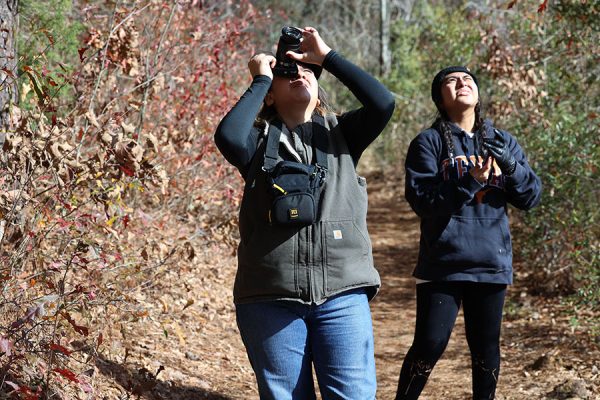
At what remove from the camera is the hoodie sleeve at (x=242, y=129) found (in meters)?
2.99

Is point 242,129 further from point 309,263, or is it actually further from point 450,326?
point 450,326

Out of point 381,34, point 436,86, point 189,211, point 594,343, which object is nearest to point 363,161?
point 381,34

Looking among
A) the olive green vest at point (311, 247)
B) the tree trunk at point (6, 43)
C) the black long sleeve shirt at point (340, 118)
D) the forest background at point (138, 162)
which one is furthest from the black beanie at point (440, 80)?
the tree trunk at point (6, 43)

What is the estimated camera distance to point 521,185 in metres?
3.92

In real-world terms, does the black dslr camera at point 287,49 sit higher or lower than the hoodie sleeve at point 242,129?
higher

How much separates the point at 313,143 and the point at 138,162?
1.11 m

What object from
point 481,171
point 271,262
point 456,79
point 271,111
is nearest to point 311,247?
point 271,262

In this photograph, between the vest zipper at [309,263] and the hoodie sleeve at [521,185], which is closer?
the vest zipper at [309,263]

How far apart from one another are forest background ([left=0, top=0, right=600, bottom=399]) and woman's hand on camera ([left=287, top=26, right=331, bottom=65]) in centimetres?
104

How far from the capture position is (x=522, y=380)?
532 cm

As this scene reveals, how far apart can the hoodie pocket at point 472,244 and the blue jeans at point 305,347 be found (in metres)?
1.02

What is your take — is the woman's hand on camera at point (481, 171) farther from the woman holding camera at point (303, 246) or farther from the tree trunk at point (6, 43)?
the tree trunk at point (6, 43)

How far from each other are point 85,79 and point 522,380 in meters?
3.27

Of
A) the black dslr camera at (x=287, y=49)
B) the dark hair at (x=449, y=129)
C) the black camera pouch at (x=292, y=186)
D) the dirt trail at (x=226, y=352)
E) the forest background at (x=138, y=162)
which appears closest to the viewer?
the black camera pouch at (x=292, y=186)
